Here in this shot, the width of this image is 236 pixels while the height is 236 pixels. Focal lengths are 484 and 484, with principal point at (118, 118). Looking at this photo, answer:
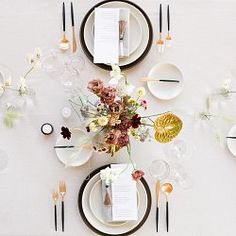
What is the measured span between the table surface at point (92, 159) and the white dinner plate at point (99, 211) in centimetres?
5

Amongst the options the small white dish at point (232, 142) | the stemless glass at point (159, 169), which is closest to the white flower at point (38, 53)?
the stemless glass at point (159, 169)

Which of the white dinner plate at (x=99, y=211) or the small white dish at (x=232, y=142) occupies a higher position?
the small white dish at (x=232, y=142)

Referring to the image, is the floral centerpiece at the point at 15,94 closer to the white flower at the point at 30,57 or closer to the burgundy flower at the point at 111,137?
the white flower at the point at 30,57

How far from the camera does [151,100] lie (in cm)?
235

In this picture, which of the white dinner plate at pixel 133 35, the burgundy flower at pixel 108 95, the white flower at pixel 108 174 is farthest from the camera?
the white dinner plate at pixel 133 35

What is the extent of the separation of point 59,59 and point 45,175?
0.57 meters

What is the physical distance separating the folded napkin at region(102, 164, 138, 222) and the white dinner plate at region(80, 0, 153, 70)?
518 mm

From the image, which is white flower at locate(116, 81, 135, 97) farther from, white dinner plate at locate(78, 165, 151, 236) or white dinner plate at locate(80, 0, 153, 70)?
white dinner plate at locate(78, 165, 151, 236)

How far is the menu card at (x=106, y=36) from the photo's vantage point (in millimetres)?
2301

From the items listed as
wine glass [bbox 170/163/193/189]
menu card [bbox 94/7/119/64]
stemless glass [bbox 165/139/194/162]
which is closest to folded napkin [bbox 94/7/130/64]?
menu card [bbox 94/7/119/64]

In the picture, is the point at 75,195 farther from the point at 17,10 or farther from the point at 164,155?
the point at 17,10

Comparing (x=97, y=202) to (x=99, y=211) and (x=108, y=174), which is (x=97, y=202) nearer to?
(x=99, y=211)

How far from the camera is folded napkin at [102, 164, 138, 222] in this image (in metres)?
2.25

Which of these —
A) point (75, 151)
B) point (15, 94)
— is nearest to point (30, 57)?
point (15, 94)
